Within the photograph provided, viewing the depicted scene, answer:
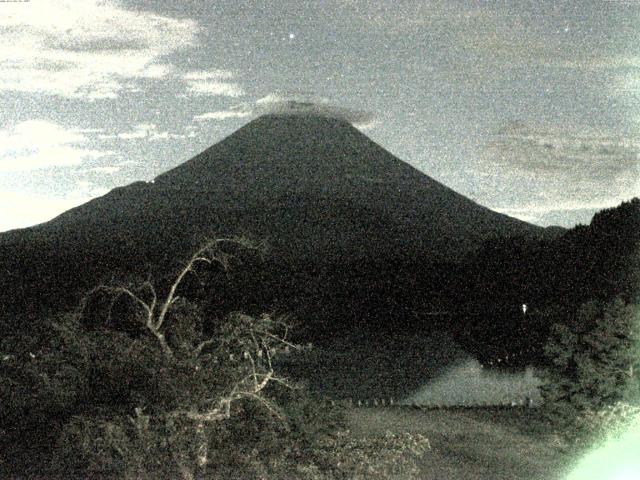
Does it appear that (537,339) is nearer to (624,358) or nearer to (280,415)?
(624,358)

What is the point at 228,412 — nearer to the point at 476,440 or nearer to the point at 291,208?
the point at 476,440

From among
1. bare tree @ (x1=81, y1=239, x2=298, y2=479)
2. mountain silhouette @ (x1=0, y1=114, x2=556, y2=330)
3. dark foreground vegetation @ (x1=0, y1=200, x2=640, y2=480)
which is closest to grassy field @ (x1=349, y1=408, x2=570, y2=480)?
dark foreground vegetation @ (x1=0, y1=200, x2=640, y2=480)

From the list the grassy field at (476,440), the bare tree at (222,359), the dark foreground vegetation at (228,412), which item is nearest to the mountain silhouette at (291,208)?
the grassy field at (476,440)

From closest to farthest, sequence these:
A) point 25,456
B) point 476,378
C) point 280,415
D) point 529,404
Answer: point 280,415
point 25,456
point 529,404
point 476,378

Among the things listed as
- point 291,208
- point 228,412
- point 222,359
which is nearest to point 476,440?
point 222,359

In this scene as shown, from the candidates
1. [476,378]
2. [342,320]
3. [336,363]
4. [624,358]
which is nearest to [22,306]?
[342,320]
